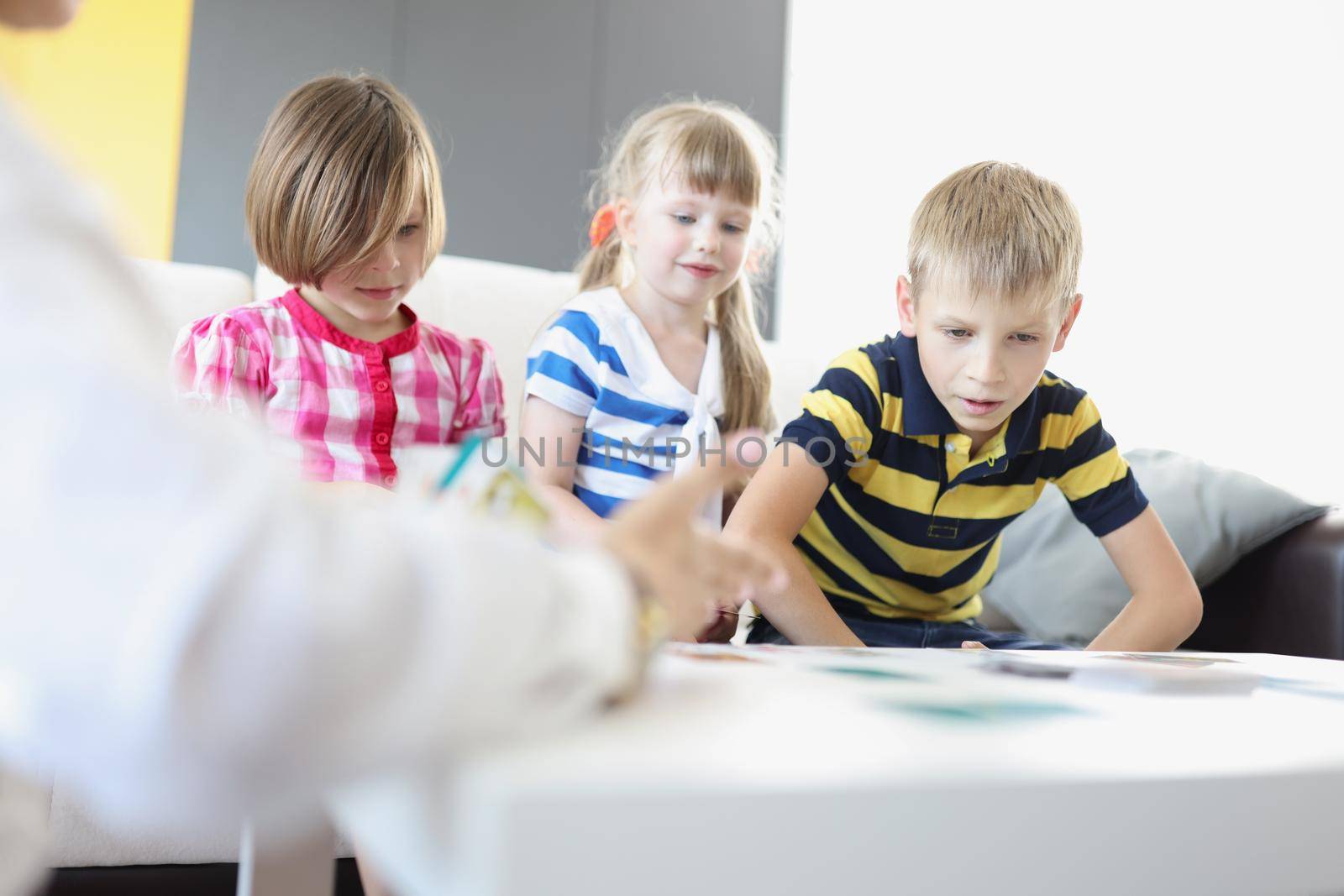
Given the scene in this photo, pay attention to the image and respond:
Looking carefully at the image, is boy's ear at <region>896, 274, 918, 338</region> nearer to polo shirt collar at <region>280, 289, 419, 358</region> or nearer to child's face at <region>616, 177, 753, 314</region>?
child's face at <region>616, 177, 753, 314</region>

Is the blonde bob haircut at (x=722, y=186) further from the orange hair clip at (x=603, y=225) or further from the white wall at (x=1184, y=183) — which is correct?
the white wall at (x=1184, y=183)

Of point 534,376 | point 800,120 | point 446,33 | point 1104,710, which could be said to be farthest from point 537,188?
point 1104,710

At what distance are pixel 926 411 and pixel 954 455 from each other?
68 mm

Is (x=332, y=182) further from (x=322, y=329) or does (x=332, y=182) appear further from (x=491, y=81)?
(x=491, y=81)

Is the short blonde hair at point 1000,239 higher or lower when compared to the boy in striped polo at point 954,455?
higher

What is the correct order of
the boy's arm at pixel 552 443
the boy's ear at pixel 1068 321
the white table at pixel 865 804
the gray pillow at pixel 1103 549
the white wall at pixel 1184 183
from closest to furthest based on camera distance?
the white table at pixel 865 804 < the boy's ear at pixel 1068 321 < the boy's arm at pixel 552 443 < the gray pillow at pixel 1103 549 < the white wall at pixel 1184 183

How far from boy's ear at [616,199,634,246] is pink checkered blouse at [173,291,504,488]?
1.30 feet

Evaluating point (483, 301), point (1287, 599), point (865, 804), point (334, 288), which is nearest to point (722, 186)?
point (483, 301)

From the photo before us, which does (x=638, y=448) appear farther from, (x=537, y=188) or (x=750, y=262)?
(x=537, y=188)

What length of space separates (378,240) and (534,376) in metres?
0.31

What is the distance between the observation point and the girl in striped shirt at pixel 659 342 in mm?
1529

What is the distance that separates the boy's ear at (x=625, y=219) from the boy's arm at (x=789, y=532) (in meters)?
0.56

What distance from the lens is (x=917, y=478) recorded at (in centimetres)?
135

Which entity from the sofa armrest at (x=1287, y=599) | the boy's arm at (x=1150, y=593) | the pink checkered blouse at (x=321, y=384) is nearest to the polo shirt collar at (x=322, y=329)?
the pink checkered blouse at (x=321, y=384)
